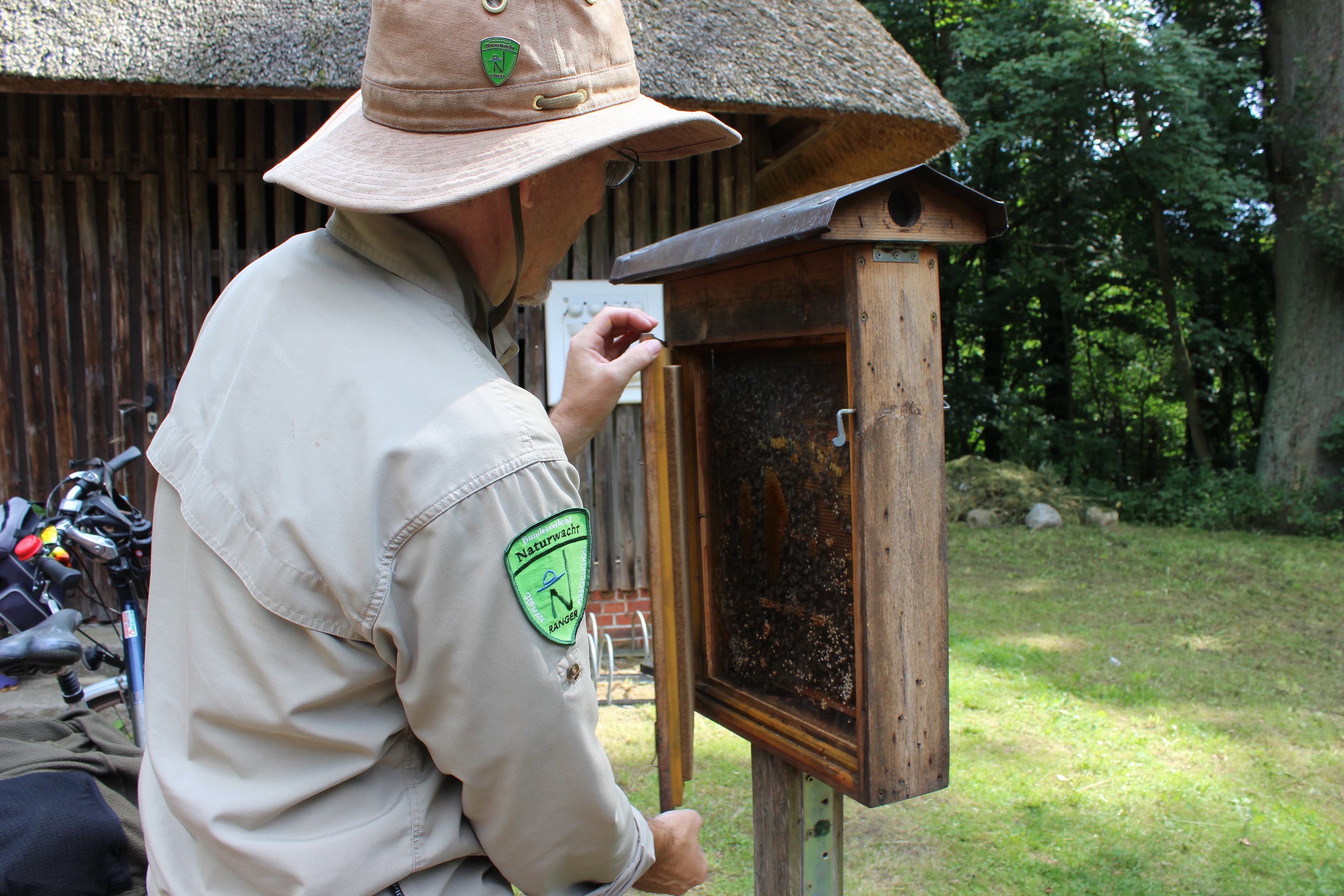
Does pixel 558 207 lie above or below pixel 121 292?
below

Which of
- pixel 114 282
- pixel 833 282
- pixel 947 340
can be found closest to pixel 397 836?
pixel 833 282

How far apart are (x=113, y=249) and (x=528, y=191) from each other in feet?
14.9

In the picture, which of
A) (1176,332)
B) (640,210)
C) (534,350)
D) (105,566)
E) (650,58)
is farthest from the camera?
(1176,332)

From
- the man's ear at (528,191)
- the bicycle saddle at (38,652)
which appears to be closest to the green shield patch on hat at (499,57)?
the man's ear at (528,191)

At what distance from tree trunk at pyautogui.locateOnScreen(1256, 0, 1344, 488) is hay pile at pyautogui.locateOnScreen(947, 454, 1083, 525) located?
2025 mm

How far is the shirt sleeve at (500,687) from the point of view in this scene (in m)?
0.94

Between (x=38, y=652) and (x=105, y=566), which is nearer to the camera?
(x=38, y=652)

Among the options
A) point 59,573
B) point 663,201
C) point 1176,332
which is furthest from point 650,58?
point 1176,332

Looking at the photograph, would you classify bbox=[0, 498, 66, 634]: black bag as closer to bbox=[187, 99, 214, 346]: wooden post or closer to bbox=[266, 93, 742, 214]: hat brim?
bbox=[187, 99, 214, 346]: wooden post

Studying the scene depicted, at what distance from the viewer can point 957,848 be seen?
331 cm

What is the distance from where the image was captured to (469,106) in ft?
3.60

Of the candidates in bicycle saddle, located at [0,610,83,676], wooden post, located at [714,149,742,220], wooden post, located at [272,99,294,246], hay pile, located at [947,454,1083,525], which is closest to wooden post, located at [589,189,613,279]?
wooden post, located at [714,149,742,220]

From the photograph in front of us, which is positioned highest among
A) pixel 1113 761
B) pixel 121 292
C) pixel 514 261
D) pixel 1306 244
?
pixel 1306 244

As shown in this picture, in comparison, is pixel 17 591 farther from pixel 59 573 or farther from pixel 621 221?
pixel 621 221
